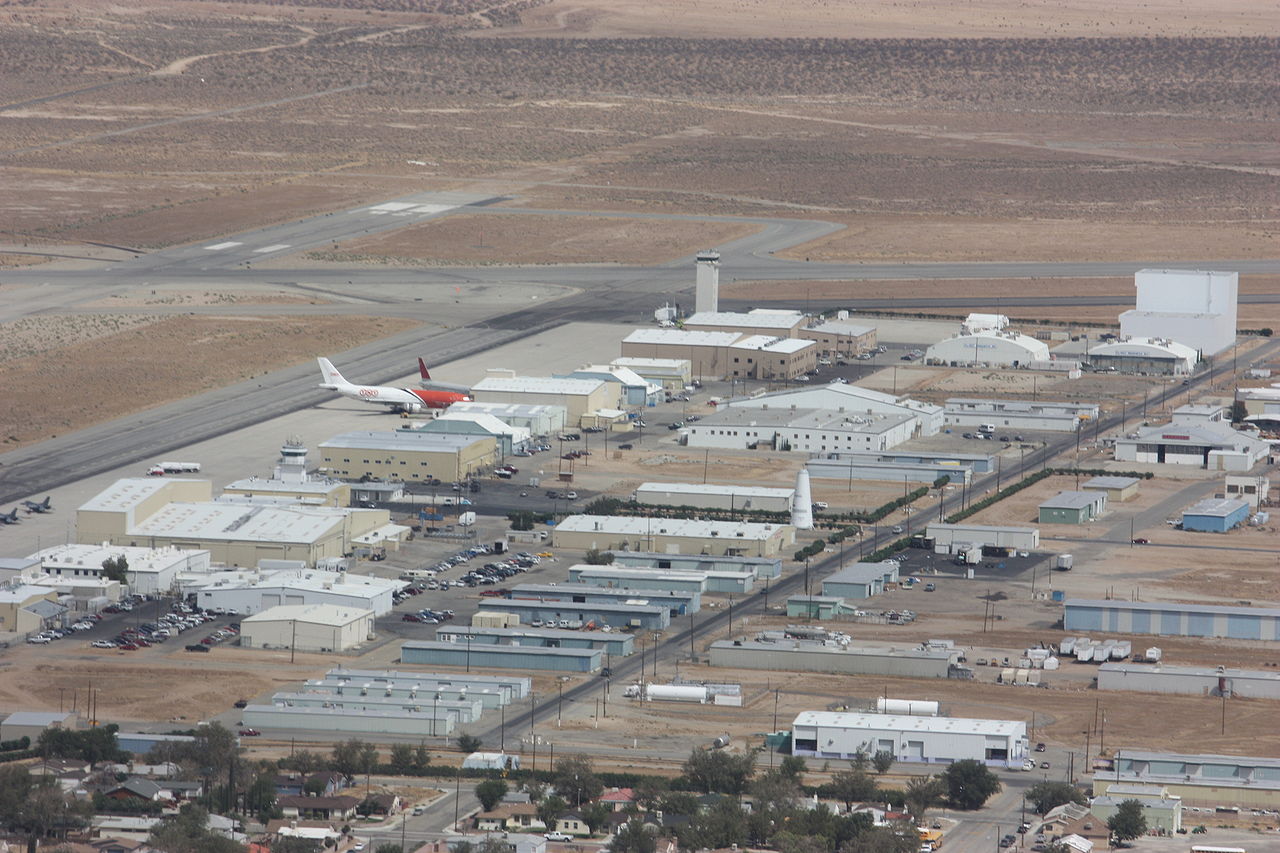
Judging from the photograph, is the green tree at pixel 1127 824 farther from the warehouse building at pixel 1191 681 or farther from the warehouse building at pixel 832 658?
the warehouse building at pixel 832 658

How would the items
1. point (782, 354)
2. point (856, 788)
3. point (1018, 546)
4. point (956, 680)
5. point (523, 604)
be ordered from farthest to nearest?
point (782, 354) → point (1018, 546) → point (523, 604) → point (956, 680) → point (856, 788)

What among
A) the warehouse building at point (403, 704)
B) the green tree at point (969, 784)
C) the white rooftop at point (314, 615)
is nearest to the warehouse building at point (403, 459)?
the white rooftop at point (314, 615)

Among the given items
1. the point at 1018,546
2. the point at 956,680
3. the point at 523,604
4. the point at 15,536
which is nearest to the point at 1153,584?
the point at 1018,546

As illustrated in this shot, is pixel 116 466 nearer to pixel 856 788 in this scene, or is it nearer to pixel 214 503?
pixel 214 503

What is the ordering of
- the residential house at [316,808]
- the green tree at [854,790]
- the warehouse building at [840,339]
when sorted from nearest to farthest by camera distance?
the residential house at [316,808]
the green tree at [854,790]
the warehouse building at [840,339]

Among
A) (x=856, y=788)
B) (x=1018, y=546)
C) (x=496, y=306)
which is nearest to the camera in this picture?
(x=856, y=788)

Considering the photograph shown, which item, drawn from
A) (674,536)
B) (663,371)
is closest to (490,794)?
(674,536)

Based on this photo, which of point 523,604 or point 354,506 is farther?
point 354,506
